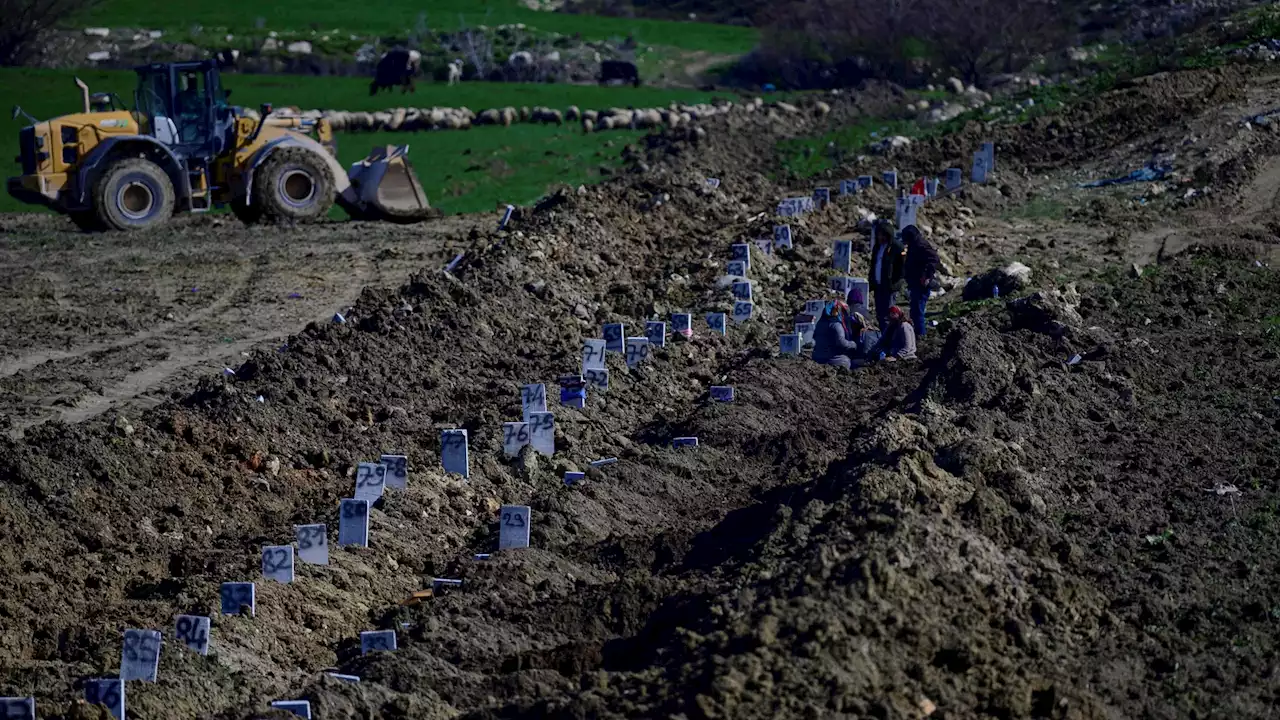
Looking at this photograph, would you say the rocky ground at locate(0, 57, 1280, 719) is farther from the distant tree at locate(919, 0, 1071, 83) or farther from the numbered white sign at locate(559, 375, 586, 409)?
the distant tree at locate(919, 0, 1071, 83)

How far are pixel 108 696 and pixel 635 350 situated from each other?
278 inches

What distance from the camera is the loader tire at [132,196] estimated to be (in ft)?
77.2

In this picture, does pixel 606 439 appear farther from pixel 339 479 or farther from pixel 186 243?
pixel 186 243

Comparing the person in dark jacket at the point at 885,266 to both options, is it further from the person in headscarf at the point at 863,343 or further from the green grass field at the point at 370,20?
the green grass field at the point at 370,20

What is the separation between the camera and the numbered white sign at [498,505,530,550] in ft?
34.0

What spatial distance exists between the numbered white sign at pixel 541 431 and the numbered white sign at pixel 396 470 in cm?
110

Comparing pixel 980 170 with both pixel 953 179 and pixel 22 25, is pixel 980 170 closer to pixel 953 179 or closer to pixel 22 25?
pixel 953 179

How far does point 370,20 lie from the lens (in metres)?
49.4

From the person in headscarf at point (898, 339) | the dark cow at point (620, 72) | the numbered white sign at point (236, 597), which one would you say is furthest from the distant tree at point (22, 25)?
the numbered white sign at point (236, 597)

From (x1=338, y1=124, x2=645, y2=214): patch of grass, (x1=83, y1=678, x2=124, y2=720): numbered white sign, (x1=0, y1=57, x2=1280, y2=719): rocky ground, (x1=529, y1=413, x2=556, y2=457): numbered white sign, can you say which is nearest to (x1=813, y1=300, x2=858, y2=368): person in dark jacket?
(x1=0, y1=57, x2=1280, y2=719): rocky ground

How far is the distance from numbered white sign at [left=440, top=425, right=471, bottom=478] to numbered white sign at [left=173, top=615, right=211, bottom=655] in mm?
2952

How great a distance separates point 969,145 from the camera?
997 inches

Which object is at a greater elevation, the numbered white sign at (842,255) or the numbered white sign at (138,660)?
the numbered white sign at (842,255)

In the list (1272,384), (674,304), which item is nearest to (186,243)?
(674,304)
